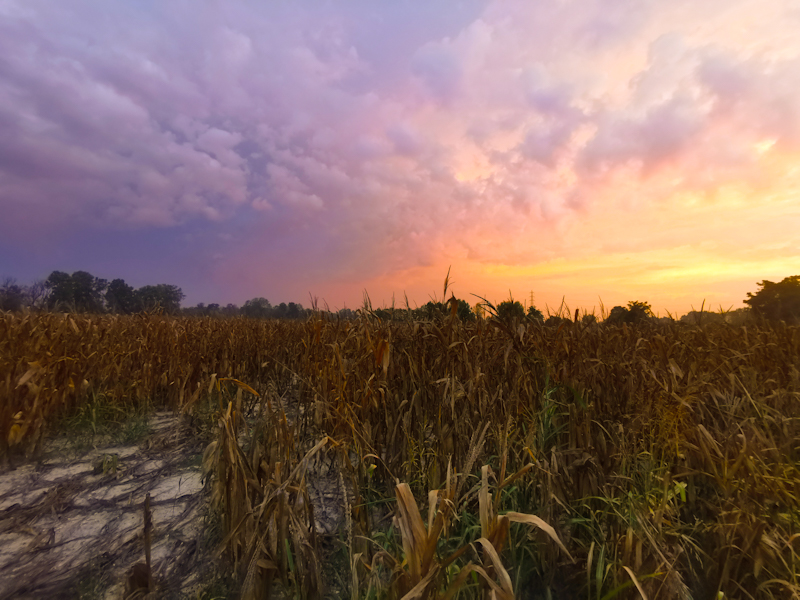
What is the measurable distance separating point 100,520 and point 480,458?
98.2 inches

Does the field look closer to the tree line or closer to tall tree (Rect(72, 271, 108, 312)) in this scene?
the tree line

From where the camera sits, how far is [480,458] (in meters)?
2.67

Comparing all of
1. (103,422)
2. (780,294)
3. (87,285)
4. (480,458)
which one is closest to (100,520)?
(103,422)

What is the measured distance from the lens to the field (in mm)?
1752

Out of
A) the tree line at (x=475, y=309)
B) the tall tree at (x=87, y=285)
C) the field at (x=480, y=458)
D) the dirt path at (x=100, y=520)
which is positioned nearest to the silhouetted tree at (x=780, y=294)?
the tree line at (x=475, y=309)

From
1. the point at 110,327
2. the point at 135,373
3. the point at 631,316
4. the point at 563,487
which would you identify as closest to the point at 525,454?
the point at 563,487

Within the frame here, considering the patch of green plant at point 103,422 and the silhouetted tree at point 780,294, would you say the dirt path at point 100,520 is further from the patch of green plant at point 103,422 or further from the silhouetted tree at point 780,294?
the silhouetted tree at point 780,294

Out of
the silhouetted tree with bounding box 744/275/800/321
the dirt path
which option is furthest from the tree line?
the dirt path

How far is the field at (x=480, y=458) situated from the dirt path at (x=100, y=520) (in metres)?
0.27

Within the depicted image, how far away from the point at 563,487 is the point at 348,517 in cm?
126

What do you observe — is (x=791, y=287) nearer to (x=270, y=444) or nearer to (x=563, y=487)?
(x=563, y=487)

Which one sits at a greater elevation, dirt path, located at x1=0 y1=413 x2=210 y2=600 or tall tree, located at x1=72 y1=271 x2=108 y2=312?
tall tree, located at x1=72 y1=271 x2=108 y2=312

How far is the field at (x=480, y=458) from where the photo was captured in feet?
5.75

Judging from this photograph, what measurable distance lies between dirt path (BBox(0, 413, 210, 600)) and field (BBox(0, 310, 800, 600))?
266 millimetres
